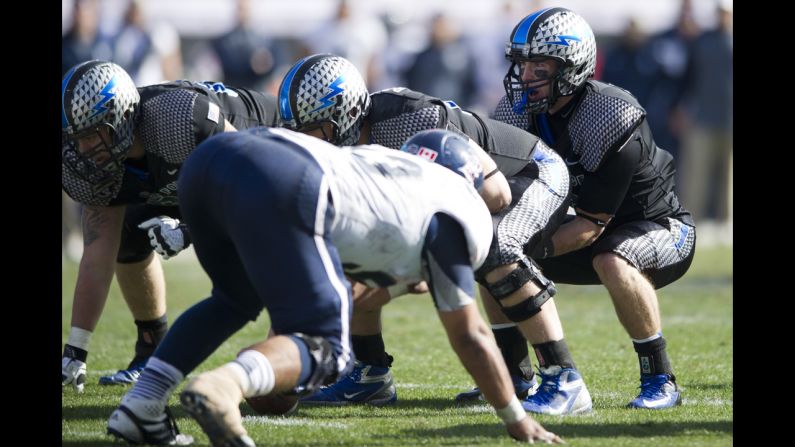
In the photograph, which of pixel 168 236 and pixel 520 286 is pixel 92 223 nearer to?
pixel 168 236

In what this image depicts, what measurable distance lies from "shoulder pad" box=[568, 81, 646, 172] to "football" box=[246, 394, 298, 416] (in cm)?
171

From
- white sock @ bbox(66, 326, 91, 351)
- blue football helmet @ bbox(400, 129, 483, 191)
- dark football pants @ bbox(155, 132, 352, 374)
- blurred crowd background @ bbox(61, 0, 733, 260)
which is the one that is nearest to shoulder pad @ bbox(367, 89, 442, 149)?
blue football helmet @ bbox(400, 129, 483, 191)

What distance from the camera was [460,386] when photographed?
19.2ft

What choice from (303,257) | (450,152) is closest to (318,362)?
(303,257)

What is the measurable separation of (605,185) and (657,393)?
953mm

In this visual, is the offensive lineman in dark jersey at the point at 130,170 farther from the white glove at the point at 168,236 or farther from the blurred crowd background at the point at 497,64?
the blurred crowd background at the point at 497,64

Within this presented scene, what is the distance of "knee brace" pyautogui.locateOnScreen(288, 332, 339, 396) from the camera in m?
3.88

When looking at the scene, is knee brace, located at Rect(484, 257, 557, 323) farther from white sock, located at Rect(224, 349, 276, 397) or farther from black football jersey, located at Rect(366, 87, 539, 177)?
white sock, located at Rect(224, 349, 276, 397)

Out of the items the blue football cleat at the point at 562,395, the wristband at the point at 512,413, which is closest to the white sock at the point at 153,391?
the wristband at the point at 512,413

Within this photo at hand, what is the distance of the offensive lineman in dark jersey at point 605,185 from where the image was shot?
5367 mm

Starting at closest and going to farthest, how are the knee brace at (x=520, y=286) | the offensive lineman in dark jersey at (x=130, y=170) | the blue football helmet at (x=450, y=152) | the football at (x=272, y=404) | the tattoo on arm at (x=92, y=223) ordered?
the blue football helmet at (x=450, y=152) < the knee brace at (x=520, y=286) < the football at (x=272, y=404) < the offensive lineman in dark jersey at (x=130, y=170) < the tattoo on arm at (x=92, y=223)

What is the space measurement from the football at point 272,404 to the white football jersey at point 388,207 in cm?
99

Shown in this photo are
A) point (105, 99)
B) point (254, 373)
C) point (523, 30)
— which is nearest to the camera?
point (254, 373)

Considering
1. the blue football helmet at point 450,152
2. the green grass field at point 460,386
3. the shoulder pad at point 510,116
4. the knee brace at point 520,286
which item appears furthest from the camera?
the shoulder pad at point 510,116
